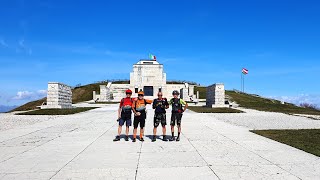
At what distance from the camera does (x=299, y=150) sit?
30.4 ft

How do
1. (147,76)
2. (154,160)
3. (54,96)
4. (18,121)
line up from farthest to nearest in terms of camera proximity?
1. (147,76)
2. (54,96)
3. (18,121)
4. (154,160)

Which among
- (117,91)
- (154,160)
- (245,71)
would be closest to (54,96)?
(154,160)

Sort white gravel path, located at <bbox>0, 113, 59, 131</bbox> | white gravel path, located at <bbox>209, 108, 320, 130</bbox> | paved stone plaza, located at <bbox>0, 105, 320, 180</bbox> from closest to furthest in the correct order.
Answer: paved stone plaza, located at <bbox>0, 105, 320, 180</bbox>
white gravel path, located at <bbox>209, 108, 320, 130</bbox>
white gravel path, located at <bbox>0, 113, 59, 131</bbox>

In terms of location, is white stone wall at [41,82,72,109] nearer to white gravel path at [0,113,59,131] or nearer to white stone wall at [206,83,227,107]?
white gravel path at [0,113,59,131]

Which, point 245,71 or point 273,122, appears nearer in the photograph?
point 273,122

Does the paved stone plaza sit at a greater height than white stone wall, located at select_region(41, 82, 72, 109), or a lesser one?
lesser

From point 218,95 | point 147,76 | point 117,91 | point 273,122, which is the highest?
point 147,76

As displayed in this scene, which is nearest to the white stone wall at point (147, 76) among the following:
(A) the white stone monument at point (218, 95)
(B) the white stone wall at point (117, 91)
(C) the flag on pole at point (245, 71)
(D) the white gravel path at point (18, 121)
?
(B) the white stone wall at point (117, 91)

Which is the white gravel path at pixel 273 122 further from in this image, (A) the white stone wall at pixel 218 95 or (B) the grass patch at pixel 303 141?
(A) the white stone wall at pixel 218 95

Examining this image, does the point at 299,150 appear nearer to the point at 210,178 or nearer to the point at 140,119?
the point at 210,178

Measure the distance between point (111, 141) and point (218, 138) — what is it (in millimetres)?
4143

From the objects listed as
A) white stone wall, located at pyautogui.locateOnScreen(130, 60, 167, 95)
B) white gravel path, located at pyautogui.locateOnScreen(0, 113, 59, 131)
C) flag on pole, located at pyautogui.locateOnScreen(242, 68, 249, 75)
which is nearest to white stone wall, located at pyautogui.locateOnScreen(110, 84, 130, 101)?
white stone wall, located at pyautogui.locateOnScreen(130, 60, 167, 95)

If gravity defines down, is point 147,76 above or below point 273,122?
above

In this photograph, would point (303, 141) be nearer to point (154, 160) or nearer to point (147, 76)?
point (154, 160)
